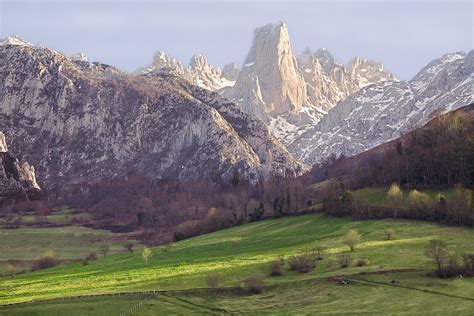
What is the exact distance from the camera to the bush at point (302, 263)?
92.7 metres

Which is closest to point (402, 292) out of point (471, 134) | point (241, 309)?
point (241, 309)

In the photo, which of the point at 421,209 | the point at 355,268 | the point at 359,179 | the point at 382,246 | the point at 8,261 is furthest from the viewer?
the point at 359,179

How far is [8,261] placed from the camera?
141125 millimetres

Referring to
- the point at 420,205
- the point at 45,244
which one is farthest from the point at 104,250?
the point at 420,205

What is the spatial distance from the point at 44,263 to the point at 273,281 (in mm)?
66530

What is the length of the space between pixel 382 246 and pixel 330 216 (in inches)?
1643

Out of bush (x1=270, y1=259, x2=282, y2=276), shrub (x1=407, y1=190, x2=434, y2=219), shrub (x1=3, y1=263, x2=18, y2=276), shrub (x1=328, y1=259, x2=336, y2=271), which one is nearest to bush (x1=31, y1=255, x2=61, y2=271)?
shrub (x1=3, y1=263, x2=18, y2=276)

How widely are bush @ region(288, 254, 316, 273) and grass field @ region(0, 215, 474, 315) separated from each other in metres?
1.25

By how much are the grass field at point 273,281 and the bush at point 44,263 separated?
10972mm

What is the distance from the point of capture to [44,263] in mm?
132500

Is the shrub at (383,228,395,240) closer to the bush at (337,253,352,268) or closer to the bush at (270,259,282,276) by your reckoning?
the bush at (337,253,352,268)

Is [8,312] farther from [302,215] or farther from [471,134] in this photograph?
[471,134]

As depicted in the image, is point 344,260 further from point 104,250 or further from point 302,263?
point 104,250

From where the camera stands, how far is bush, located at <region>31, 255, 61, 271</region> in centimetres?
13073
